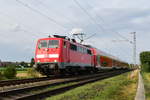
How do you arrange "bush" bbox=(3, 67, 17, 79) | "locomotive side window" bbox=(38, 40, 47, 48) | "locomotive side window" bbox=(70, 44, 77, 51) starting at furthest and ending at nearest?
"bush" bbox=(3, 67, 17, 79), "locomotive side window" bbox=(70, 44, 77, 51), "locomotive side window" bbox=(38, 40, 47, 48)

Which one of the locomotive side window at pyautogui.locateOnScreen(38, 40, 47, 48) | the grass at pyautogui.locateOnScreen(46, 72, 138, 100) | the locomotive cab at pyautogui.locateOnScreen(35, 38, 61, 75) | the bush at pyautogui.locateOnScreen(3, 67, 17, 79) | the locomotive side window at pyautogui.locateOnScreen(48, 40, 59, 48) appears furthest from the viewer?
the bush at pyautogui.locateOnScreen(3, 67, 17, 79)

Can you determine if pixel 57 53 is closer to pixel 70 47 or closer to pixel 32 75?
pixel 70 47

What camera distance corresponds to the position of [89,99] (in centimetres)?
855

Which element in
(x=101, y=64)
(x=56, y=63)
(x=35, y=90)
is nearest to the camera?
(x=35, y=90)

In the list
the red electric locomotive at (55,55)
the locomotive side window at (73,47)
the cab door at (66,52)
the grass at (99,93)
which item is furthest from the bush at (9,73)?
the grass at (99,93)

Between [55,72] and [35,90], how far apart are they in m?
7.26

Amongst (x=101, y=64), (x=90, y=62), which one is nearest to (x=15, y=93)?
(x=90, y=62)

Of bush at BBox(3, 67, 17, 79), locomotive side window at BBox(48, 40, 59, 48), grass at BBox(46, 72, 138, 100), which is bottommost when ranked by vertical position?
grass at BBox(46, 72, 138, 100)

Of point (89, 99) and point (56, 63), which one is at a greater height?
point (56, 63)

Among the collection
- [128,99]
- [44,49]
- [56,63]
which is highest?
[44,49]

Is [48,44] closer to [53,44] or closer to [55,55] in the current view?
[53,44]

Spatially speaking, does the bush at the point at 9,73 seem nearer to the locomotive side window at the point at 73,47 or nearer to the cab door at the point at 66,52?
the cab door at the point at 66,52

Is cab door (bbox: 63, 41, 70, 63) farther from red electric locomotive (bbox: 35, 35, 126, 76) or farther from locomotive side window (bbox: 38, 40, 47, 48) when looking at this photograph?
locomotive side window (bbox: 38, 40, 47, 48)

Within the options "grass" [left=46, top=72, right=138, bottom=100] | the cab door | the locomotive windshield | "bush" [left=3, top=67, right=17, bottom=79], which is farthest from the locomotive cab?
"grass" [left=46, top=72, right=138, bottom=100]
